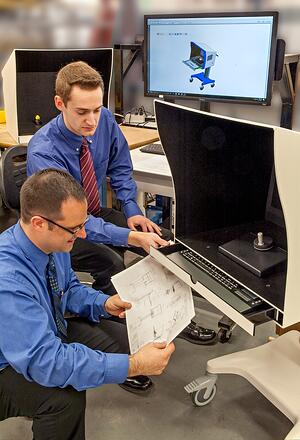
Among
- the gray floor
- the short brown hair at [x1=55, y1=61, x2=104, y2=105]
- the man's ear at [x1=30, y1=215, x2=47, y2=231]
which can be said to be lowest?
the gray floor

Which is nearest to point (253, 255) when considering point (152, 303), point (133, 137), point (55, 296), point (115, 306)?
point (152, 303)

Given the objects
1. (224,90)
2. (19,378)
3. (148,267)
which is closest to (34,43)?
(224,90)

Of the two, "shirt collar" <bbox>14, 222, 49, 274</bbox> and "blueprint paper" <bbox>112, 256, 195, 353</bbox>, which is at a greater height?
"shirt collar" <bbox>14, 222, 49, 274</bbox>

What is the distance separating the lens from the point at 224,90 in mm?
2311

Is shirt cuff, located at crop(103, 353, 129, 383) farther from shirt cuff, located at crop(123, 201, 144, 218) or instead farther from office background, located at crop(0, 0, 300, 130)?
office background, located at crop(0, 0, 300, 130)

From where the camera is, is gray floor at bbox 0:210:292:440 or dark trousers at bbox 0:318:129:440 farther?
gray floor at bbox 0:210:292:440

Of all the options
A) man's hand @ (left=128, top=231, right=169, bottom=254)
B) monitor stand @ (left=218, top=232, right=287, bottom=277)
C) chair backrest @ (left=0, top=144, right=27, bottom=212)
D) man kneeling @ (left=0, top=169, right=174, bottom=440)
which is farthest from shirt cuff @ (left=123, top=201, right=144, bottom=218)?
man kneeling @ (left=0, top=169, right=174, bottom=440)

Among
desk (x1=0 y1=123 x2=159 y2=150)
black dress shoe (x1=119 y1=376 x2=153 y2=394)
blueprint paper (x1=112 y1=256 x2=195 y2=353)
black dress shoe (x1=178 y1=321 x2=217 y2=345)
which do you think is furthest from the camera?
desk (x1=0 y1=123 x2=159 y2=150)

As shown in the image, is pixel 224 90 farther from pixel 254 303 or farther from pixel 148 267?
pixel 254 303

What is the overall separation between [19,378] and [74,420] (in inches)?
7.0

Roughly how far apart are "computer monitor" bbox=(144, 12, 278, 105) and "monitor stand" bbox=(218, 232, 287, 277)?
0.97m

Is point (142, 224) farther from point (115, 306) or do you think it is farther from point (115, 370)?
point (115, 370)

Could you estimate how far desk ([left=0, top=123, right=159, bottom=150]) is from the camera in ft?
8.02

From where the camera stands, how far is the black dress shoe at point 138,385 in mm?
1805
